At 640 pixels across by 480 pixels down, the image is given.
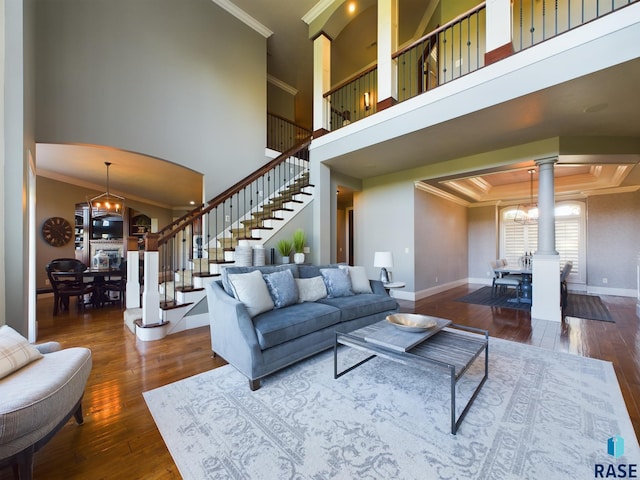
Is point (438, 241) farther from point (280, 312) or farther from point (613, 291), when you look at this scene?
point (280, 312)

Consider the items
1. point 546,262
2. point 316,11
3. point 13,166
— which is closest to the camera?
point 13,166

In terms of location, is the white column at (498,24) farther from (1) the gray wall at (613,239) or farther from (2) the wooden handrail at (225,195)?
(1) the gray wall at (613,239)

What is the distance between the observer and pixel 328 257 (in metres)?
5.53

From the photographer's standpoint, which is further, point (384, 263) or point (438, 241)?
point (438, 241)

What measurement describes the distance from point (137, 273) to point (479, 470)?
5324 mm

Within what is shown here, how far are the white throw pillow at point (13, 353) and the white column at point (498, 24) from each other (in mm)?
5130

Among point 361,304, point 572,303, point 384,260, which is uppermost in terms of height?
point 384,260

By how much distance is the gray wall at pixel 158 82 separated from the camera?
375 centimetres

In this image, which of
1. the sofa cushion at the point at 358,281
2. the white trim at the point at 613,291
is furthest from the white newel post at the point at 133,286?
the white trim at the point at 613,291

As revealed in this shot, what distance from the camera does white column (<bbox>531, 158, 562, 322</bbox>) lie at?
166 inches

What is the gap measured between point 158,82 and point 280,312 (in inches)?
183

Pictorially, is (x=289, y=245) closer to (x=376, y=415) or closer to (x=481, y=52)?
(x=376, y=415)

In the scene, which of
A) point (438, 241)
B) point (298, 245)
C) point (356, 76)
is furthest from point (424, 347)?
point (438, 241)

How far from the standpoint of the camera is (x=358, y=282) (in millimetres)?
3801
